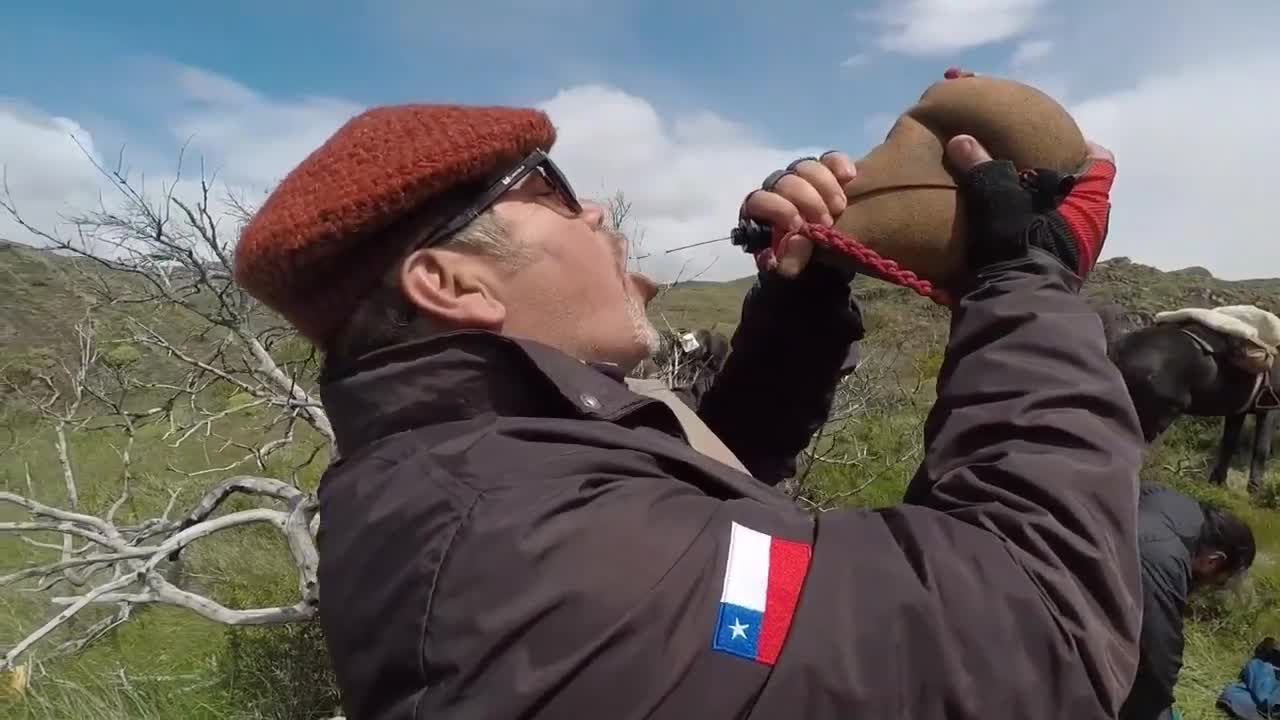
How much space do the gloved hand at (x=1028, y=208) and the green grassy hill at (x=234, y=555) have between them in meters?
1.57

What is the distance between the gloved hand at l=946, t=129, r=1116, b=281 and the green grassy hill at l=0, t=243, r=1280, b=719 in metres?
1.57

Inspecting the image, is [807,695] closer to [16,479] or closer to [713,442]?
[713,442]

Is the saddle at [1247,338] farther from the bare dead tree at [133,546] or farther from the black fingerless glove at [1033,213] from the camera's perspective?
the bare dead tree at [133,546]

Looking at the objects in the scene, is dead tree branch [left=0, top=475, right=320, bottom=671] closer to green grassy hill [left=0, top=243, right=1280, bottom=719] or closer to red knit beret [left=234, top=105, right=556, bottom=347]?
green grassy hill [left=0, top=243, right=1280, bottom=719]

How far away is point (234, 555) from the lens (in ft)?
24.4

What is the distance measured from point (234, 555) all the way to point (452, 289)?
697 centimetres

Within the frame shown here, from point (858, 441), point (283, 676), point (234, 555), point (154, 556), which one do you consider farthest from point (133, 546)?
point (858, 441)

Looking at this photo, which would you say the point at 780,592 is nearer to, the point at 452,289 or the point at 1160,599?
the point at 452,289

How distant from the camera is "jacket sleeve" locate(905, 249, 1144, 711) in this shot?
3.49ft

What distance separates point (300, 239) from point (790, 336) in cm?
101

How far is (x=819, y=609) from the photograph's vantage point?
101cm

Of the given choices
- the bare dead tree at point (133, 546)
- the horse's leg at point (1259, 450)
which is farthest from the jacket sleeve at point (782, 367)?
the horse's leg at point (1259, 450)

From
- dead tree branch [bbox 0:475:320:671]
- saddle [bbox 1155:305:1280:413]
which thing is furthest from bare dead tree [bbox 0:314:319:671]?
saddle [bbox 1155:305:1280:413]

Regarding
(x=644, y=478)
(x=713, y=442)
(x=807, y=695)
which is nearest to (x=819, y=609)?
(x=807, y=695)
